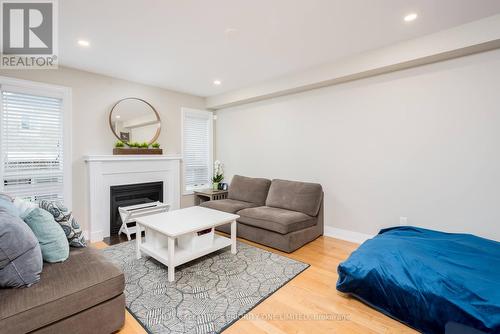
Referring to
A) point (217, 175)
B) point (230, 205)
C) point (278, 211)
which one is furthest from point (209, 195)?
point (278, 211)

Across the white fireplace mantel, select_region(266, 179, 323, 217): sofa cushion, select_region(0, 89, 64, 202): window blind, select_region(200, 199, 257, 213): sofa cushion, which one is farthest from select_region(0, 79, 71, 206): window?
select_region(266, 179, 323, 217): sofa cushion

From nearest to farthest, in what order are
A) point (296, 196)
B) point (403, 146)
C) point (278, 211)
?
point (403, 146) < point (278, 211) < point (296, 196)

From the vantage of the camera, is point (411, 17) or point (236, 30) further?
point (236, 30)

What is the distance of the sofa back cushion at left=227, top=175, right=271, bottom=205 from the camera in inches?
169

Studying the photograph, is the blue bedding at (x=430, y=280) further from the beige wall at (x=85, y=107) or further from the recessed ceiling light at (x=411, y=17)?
the beige wall at (x=85, y=107)

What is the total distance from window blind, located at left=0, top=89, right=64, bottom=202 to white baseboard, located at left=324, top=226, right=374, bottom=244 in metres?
4.05

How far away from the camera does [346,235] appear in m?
3.68

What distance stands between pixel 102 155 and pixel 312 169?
131 inches

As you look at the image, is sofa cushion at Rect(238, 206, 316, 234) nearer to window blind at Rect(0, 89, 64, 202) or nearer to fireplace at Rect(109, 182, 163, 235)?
fireplace at Rect(109, 182, 163, 235)

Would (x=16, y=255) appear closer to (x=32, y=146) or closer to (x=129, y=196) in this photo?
(x=32, y=146)

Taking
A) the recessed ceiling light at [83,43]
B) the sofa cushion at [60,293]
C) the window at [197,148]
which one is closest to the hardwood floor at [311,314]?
the sofa cushion at [60,293]

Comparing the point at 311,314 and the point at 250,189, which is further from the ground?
the point at 250,189

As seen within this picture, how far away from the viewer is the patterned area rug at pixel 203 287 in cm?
191

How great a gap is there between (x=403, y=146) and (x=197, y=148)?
12.5 feet
